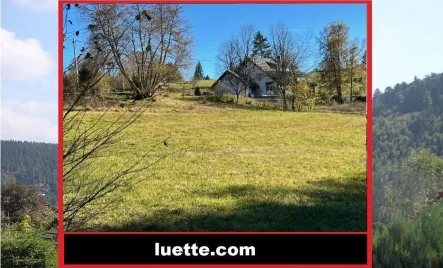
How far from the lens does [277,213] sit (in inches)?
206

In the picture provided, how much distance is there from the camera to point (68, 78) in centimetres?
522

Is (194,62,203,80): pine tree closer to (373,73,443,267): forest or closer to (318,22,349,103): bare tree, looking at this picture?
(318,22,349,103): bare tree

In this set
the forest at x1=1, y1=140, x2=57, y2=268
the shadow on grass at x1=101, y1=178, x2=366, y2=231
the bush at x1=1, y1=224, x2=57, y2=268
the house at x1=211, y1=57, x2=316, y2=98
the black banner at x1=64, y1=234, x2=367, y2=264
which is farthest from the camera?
the bush at x1=1, y1=224, x2=57, y2=268

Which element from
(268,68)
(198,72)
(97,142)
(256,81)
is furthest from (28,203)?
(268,68)

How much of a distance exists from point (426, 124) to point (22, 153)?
164 inches

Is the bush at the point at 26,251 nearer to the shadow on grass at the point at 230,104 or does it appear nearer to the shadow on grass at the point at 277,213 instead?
the shadow on grass at the point at 277,213

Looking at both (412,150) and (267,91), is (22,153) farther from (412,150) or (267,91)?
(412,150)

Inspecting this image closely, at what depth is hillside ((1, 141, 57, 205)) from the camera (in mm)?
5594

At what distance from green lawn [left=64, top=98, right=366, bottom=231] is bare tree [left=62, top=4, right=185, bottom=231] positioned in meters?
0.05

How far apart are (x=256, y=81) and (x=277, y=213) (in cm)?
130

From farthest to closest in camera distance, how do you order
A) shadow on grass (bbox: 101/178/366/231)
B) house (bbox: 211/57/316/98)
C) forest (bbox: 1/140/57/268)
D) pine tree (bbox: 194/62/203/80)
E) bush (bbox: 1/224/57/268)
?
bush (bbox: 1/224/57/268) → forest (bbox: 1/140/57/268) → house (bbox: 211/57/316/98) → pine tree (bbox: 194/62/203/80) → shadow on grass (bbox: 101/178/366/231)

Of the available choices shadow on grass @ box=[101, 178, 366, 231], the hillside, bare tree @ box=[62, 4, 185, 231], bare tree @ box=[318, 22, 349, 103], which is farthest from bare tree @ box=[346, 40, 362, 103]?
the hillside

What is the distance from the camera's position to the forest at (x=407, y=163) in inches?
215

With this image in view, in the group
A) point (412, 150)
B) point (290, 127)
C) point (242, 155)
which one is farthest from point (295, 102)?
point (412, 150)
